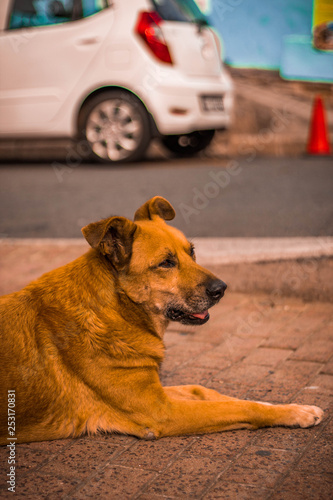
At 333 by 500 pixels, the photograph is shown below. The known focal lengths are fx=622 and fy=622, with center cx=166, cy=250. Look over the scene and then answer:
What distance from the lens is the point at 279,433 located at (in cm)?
288

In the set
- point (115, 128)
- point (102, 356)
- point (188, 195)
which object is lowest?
point (188, 195)

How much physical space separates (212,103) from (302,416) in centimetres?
715

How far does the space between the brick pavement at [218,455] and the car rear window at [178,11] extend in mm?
6659

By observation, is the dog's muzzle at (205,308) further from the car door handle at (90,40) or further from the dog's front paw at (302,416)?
the car door handle at (90,40)

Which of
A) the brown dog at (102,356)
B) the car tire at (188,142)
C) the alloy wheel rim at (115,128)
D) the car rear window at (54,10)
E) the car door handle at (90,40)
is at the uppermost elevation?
the car rear window at (54,10)

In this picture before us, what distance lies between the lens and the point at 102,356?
287 centimetres

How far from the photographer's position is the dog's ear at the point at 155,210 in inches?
138

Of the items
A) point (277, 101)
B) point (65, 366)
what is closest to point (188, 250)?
point (65, 366)

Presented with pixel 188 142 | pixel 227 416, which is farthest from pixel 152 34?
pixel 227 416

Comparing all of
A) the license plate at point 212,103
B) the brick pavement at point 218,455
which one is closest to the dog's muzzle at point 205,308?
the brick pavement at point 218,455

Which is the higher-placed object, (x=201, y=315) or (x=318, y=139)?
(x=201, y=315)

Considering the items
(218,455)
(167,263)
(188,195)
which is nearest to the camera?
(218,455)

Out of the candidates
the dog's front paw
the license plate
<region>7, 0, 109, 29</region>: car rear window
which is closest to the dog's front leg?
the dog's front paw

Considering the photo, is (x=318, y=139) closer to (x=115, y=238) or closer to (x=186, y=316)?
(x=186, y=316)
